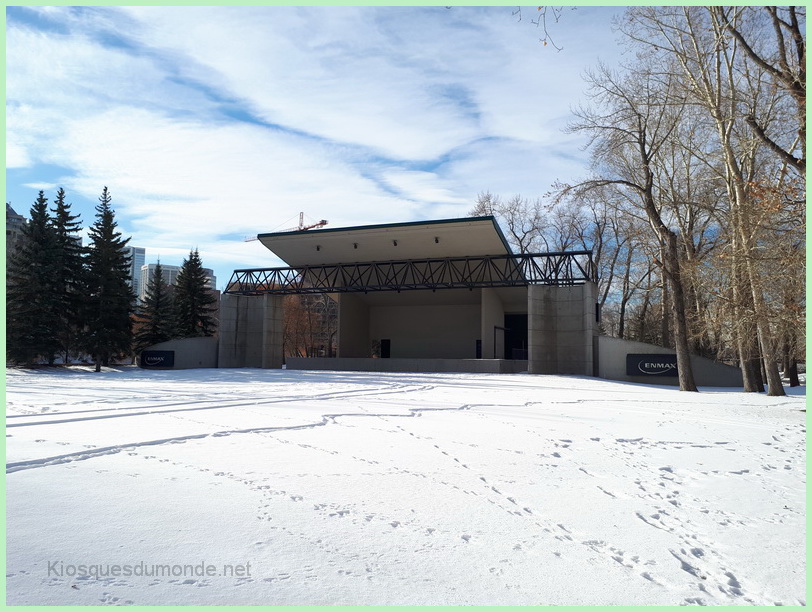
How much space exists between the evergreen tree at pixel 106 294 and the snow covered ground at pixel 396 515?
2995cm

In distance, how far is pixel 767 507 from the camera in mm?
5516

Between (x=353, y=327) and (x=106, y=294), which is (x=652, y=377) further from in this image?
(x=106, y=294)

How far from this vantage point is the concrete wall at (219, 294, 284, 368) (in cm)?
4012

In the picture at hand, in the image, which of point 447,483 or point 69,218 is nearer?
point 447,483

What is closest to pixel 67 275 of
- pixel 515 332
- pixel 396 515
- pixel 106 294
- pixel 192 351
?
pixel 106 294

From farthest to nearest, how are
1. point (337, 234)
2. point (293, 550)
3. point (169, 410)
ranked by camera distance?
point (337, 234), point (169, 410), point (293, 550)

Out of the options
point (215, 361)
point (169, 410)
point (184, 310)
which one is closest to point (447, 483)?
point (169, 410)

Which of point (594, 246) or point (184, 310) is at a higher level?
point (594, 246)

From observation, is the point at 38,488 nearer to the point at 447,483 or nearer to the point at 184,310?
the point at 447,483

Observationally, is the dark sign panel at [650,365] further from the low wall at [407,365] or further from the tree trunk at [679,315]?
the low wall at [407,365]

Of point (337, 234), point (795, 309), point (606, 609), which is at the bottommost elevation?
point (606, 609)

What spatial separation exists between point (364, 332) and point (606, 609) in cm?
4398

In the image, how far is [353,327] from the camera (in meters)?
45.2

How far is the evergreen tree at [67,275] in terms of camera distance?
3566 centimetres
